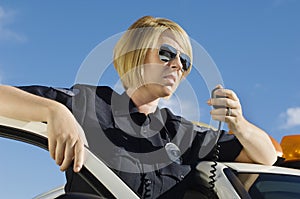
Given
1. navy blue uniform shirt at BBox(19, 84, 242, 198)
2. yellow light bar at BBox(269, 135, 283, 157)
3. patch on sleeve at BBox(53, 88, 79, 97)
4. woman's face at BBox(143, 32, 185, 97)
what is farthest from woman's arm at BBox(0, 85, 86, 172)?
yellow light bar at BBox(269, 135, 283, 157)

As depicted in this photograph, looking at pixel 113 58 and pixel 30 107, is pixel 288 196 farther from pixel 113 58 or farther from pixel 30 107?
pixel 30 107

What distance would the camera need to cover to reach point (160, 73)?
2996 millimetres

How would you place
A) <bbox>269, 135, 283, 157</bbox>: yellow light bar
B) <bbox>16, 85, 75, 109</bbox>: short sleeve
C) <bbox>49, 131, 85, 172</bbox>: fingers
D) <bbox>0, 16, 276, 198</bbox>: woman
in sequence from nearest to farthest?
<bbox>49, 131, 85, 172</bbox>: fingers
<bbox>0, 16, 276, 198</bbox>: woman
<bbox>16, 85, 75, 109</bbox>: short sleeve
<bbox>269, 135, 283, 157</bbox>: yellow light bar

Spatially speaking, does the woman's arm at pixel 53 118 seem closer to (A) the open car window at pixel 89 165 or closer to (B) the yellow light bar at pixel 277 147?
(A) the open car window at pixel 89 165

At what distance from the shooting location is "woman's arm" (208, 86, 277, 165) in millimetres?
2736

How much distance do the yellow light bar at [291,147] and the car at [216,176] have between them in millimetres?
250

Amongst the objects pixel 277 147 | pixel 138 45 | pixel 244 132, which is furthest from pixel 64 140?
pixel 277 147

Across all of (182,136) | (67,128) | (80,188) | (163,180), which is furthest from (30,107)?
(182,136)

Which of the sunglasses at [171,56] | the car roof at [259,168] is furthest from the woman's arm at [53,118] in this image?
the car roof at [259,168]

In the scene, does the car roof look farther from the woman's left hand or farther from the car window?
the woman's left hand

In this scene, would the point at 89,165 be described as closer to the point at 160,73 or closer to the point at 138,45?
the point at 160,73

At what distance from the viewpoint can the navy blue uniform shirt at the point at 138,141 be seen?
105 inches

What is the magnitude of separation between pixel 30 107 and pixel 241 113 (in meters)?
0.97

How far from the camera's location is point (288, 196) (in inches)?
118
